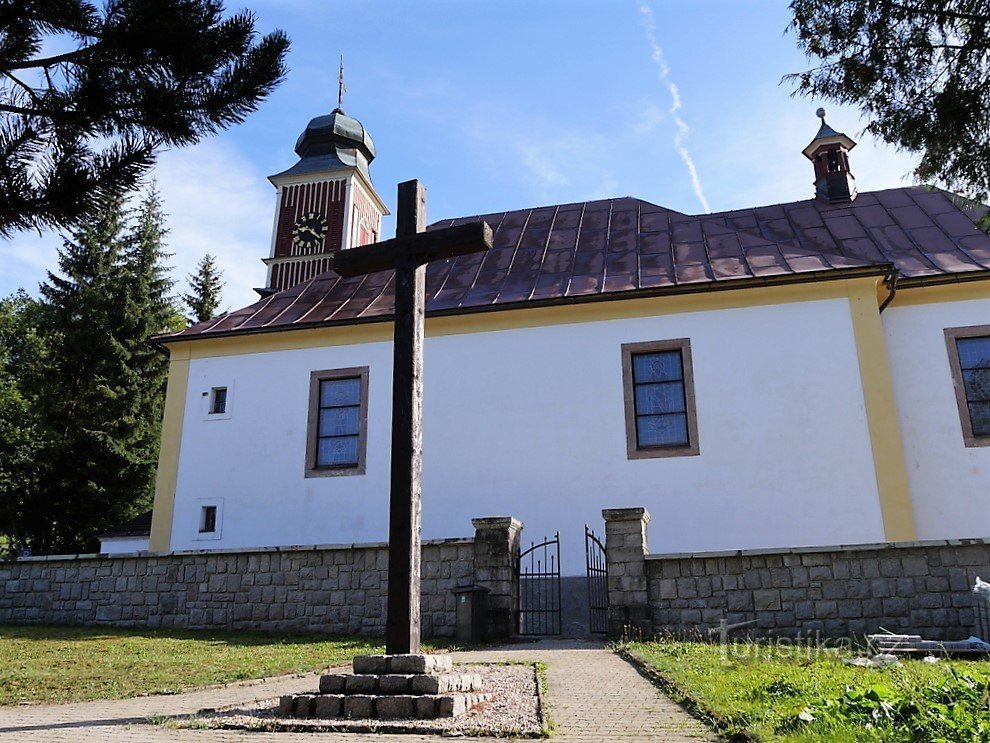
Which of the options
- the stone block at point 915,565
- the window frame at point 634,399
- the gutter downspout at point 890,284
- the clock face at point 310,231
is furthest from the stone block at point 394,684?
the clock face at point 310,231

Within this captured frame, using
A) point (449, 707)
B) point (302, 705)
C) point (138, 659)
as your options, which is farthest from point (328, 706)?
point (138, 659)

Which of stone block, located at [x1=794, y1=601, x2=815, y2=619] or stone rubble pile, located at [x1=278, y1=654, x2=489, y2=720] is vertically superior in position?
stone block, located at [x1=794, y1=601, x2=815, y2=619]

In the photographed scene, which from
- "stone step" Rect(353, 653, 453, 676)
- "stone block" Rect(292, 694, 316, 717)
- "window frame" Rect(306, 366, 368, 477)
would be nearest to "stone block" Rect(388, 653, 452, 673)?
"stone step" Rect(353, 653, 453, 676)

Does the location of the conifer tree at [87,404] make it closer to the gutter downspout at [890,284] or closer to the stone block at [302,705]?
the gutter downspout at [890,284]

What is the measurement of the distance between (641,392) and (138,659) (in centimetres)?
927

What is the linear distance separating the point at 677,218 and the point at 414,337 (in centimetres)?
1291

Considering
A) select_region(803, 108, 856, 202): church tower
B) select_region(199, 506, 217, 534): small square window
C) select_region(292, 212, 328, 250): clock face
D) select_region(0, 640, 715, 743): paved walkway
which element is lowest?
select_region(0, 640, 715, 743): paved walkway

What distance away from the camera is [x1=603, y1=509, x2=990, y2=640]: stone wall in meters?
9.54

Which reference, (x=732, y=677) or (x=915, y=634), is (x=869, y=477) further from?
(x=732, y=677)

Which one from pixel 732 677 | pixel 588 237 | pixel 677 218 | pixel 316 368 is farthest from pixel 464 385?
pixel 732 677

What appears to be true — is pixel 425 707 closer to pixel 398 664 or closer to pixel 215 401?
pixel 398 664

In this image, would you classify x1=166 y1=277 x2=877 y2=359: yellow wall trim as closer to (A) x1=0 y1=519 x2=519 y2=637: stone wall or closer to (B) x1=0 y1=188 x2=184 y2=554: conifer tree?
(A) x1=0 y1=519 x2=519 y2=637: stone wall

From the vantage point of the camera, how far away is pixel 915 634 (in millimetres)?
9430

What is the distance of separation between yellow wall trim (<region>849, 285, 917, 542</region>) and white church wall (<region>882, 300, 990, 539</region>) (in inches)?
20.7
